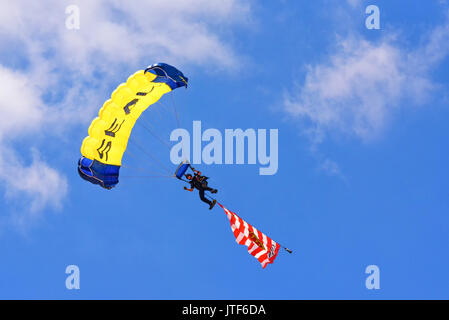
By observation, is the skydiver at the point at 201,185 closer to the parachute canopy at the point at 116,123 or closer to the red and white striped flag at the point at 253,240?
the red and white striped flag at the point at 253,240

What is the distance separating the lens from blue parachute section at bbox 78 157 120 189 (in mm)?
30094

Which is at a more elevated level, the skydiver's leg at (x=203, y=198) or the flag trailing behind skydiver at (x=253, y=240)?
the skydiver's leg at (x=203, y=198)

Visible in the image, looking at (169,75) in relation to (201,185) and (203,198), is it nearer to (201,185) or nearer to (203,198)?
(201,185)

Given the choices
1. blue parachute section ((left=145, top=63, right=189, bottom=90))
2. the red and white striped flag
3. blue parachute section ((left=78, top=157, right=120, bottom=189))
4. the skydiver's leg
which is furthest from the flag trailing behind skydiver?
blue parachute section ((left=145, top=63, right=189, bottom=90))

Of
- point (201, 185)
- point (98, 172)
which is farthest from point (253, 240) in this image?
point (98, 172)

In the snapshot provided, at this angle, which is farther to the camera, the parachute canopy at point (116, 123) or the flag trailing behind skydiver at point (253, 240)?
the flag trailing behind skydiver at point (253, 240)

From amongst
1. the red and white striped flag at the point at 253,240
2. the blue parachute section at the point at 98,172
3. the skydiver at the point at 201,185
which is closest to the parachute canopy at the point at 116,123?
the blue parachute section at the point at 98,172

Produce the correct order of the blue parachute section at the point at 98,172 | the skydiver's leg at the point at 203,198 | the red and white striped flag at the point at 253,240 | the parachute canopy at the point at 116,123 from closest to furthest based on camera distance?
1. the parachute canopy at the point at 116,123
2. the blue parachute section at the point at 98,172
3. the skydiver's leg at the point at 203,198
4. the red and white striped flag at the point at 253,240

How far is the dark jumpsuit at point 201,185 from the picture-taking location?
99.2 ft

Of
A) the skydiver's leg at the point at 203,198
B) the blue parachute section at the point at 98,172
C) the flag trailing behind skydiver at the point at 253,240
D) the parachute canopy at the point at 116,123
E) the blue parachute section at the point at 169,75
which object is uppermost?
the blue parachute section at the point at 169,75

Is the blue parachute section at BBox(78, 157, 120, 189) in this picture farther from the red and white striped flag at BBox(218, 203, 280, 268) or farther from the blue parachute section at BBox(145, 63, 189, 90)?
the red and white striped flag at BBox(218, 203, 280, 268)

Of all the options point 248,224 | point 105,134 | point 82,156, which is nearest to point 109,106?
point 105,134
